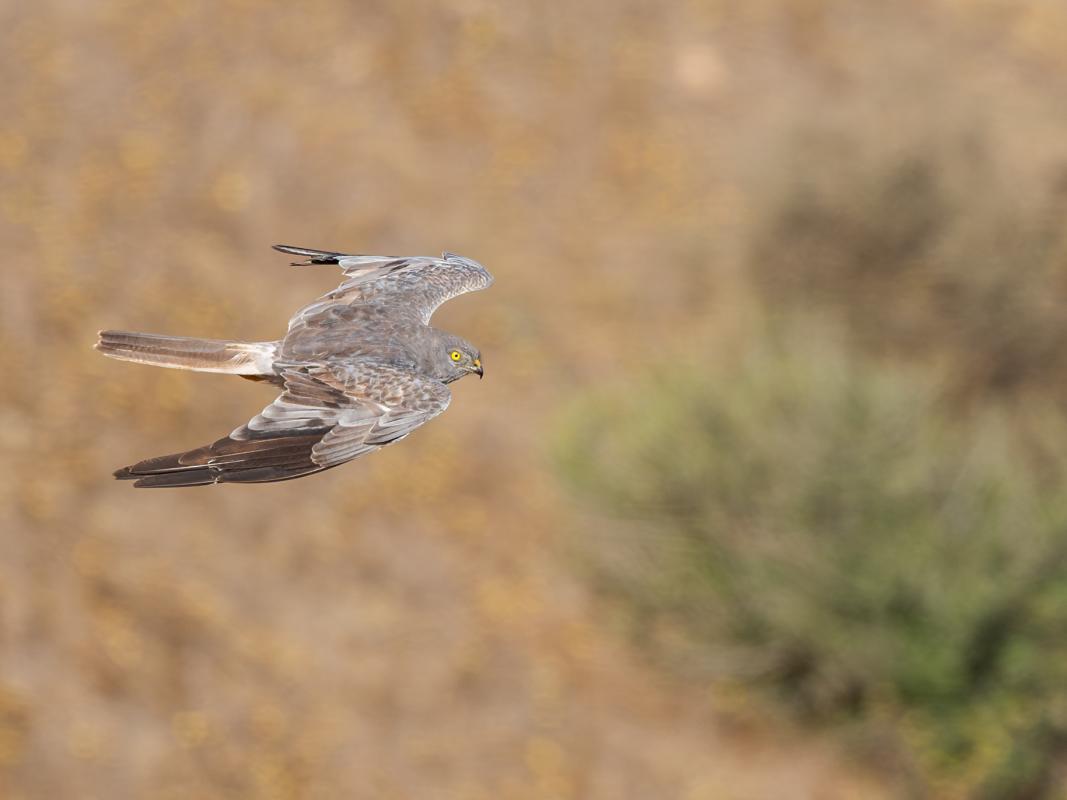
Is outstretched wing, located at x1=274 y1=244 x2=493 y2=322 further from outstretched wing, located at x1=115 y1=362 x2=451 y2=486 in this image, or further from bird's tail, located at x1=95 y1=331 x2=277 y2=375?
outstretched wing, located at x1=115 y1=362 x2=451 y2=486

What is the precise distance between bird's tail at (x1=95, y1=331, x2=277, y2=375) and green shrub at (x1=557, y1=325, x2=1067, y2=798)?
1386 centimetres

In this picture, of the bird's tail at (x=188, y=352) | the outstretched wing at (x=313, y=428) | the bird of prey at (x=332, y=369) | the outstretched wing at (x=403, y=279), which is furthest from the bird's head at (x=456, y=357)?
the bird's tail at (x=188, y=352)

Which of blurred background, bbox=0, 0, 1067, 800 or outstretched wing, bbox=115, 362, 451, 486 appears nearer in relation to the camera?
→ outstretched wing, bbox=115, 362, 451, 486

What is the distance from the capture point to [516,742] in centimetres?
2223

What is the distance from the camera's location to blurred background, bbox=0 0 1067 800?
70.5 feet

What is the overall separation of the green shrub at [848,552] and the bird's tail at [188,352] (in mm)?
13864

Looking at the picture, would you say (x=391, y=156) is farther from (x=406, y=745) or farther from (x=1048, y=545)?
(x=1048, y=545)

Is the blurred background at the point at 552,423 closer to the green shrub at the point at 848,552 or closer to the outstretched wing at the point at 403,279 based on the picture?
the green shrub at the point at 848,552

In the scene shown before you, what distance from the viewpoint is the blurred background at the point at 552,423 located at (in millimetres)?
21500

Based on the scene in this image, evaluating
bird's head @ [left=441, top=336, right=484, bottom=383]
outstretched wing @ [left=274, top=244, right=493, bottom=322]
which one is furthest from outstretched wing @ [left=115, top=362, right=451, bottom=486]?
outstretched wing @ [left=274, top=244, right=493, bottom=322]

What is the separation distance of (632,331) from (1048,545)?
368 inches

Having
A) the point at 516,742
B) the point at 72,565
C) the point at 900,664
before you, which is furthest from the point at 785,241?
the point at 72,565

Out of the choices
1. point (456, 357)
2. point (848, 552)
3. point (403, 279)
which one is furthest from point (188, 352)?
point (848, 552)

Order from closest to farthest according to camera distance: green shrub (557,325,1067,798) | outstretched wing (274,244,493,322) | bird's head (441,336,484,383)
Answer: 1. bird's head (441,336,484,383)
2. outstretched wing (274,244,493,322)
3. green shrub (557,325,1067,798)
